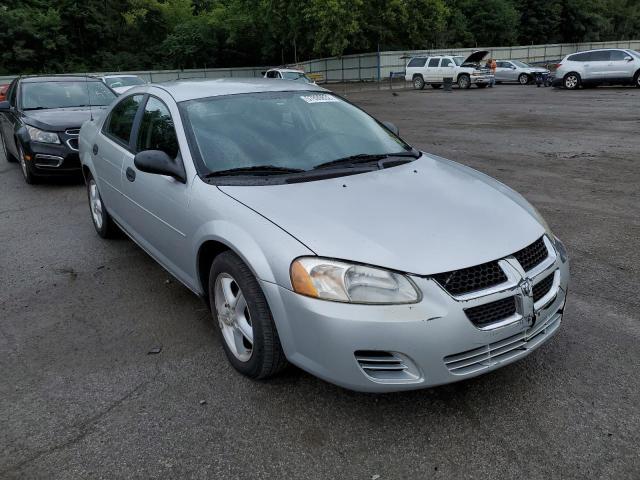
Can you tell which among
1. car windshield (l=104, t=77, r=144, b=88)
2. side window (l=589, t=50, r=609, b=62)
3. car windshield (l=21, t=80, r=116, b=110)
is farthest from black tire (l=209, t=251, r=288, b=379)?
side window (l=589, t=50, r=609, b=62)

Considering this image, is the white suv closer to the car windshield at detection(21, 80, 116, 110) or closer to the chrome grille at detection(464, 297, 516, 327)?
the car windshield at detection(21, 80, 116, 110)

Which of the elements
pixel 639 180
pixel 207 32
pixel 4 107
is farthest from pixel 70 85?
pixel 207 32

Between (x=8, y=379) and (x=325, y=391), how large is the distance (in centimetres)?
181

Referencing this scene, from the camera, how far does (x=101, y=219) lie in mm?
5484

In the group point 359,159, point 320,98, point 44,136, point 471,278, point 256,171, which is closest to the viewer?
point 471,278

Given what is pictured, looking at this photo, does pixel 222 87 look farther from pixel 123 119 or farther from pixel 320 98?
pixel 123 119

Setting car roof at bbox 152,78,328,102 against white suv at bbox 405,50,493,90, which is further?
white suv at bbox 405,50,493,90

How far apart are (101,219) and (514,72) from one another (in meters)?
31.1

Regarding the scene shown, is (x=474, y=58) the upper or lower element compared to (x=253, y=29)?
lower

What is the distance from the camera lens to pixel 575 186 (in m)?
7.27

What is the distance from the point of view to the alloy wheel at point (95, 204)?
5.47 m

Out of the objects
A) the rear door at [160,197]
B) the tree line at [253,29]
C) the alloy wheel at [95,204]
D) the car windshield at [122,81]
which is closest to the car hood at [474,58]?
the tree line at [253,29]

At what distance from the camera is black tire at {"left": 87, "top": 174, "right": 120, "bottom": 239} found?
5.32 meters

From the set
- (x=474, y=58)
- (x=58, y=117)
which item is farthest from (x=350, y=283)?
(x=474, y=58)
